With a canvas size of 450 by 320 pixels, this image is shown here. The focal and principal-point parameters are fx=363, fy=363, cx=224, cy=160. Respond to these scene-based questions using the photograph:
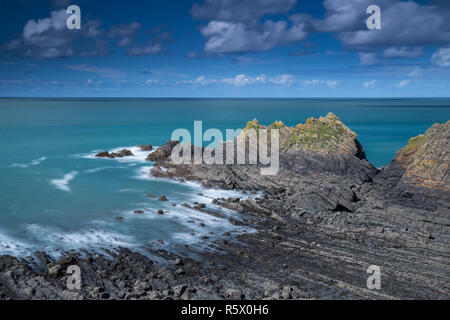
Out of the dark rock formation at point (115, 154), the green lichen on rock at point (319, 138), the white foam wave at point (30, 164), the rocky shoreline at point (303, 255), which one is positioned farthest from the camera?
the dark rock formation at point (115, 154)

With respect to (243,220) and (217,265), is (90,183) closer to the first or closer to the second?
(243,220)

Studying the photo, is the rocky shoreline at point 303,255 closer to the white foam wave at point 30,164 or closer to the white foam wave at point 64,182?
the white foam wave at point 64,182

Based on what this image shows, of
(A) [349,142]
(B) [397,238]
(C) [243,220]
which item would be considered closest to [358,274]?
(B) [397,238]

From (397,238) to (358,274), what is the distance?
187 inches

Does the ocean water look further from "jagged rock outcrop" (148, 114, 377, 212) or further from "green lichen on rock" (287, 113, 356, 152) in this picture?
"green lichen on rock" (287, 113, 356, 152)

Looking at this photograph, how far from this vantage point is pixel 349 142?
35.2 metres

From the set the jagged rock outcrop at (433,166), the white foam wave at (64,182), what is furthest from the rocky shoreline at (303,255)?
the white foam wave at (64,182)

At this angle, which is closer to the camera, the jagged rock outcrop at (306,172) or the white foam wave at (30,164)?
the jagged rock outcrop at (306,172)

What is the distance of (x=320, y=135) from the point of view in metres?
34.2

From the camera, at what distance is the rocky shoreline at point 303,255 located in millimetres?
13359

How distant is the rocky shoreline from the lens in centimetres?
1336

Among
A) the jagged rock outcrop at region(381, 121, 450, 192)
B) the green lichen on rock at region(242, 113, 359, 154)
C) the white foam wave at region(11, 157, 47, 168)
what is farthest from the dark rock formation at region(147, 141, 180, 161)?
the jagged rock outcrop at region(381, 121, 450, 192)

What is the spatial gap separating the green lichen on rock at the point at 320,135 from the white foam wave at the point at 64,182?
20004 millimetres

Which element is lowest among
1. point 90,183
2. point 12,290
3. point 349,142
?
point 12,290
